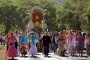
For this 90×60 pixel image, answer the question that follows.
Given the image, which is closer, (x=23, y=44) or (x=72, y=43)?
(x=23, y=44)

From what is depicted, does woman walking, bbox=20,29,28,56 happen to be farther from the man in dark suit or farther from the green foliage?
the green foliage

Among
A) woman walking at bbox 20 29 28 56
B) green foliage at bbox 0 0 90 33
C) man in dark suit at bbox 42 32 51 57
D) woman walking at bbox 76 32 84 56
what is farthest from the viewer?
green foliage at bbox 0 0 90 33

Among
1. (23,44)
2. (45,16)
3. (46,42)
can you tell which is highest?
(45,16)

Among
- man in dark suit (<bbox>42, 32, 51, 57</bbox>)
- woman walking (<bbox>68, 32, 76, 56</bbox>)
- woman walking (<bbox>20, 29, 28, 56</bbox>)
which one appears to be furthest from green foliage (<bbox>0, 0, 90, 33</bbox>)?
woman walking (<bbox>20, 29, 28, 56</bbox>)

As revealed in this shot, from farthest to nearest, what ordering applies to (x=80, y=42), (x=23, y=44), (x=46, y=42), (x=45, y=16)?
(x=45, y=16) → (x=46, y=42) → (x=80, y=42) → (x=23, y=44)

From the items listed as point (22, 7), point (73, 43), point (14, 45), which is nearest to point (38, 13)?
point (73, 43)

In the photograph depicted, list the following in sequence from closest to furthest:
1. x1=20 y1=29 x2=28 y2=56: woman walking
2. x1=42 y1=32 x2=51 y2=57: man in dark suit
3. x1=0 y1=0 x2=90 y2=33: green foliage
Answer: x1=20 y1=29 x2=28 y2=56: woman walking
x1=42 y1=32 x2=51 y2=57: man in dark suit
x1=0 y1=0 x2=90 y2=33: green foliage

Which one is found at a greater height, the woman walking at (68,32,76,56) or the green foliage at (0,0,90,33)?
the green foliage at (0,0,90,33)

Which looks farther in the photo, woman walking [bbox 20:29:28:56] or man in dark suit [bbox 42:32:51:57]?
man in dark suit [bbox 42:32:51:57]

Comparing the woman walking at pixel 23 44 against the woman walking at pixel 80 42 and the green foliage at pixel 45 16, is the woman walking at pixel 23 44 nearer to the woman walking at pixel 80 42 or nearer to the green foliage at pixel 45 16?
the woman walking at pixel 80 42

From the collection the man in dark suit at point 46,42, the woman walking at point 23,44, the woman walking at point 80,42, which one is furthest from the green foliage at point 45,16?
the woman walking at point 23,44

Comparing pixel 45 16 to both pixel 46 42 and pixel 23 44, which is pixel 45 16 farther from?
pixel 23 44

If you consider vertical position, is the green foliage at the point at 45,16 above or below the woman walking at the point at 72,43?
above

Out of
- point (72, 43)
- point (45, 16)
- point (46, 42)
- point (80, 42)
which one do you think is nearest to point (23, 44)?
point (46, 42)
